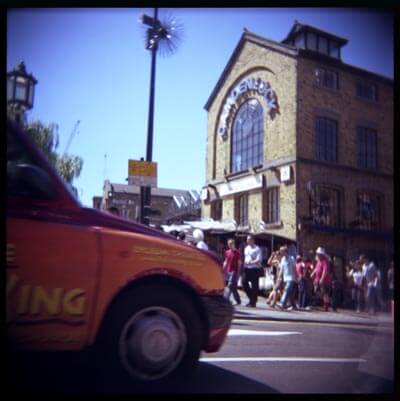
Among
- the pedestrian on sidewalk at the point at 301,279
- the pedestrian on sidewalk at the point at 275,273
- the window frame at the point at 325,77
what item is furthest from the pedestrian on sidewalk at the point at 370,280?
the window frame at the point at 325,77

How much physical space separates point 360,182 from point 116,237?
60.9 inches

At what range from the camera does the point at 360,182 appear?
2611 millimetres

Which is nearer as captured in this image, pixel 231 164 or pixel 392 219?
pixel 392 219

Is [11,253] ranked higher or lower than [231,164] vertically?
lower

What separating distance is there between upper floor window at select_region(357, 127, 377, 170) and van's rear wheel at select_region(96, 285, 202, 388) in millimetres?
1407

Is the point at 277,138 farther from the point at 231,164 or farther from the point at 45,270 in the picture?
the point at 45,270

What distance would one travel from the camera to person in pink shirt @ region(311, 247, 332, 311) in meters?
2.43

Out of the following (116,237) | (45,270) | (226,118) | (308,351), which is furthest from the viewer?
(226,118)

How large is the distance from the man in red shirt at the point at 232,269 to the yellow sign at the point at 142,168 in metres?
0.62

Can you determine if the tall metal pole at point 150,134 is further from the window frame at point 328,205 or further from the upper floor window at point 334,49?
the upper floor window at point 334,49

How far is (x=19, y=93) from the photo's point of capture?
2217 mm

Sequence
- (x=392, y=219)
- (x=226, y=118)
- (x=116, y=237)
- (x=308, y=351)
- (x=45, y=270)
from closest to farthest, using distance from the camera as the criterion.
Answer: (x=45, y=270)
(x=116, y=237)
(x=308, y=351)
(x=392, y=219)
(x=226, y=118)

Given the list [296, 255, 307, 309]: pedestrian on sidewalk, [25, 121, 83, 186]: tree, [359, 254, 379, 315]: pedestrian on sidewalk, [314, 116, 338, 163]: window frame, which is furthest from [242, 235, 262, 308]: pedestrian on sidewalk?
[25, 121, 83, 186]: tree

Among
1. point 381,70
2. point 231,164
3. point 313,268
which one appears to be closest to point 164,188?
point 231,164
